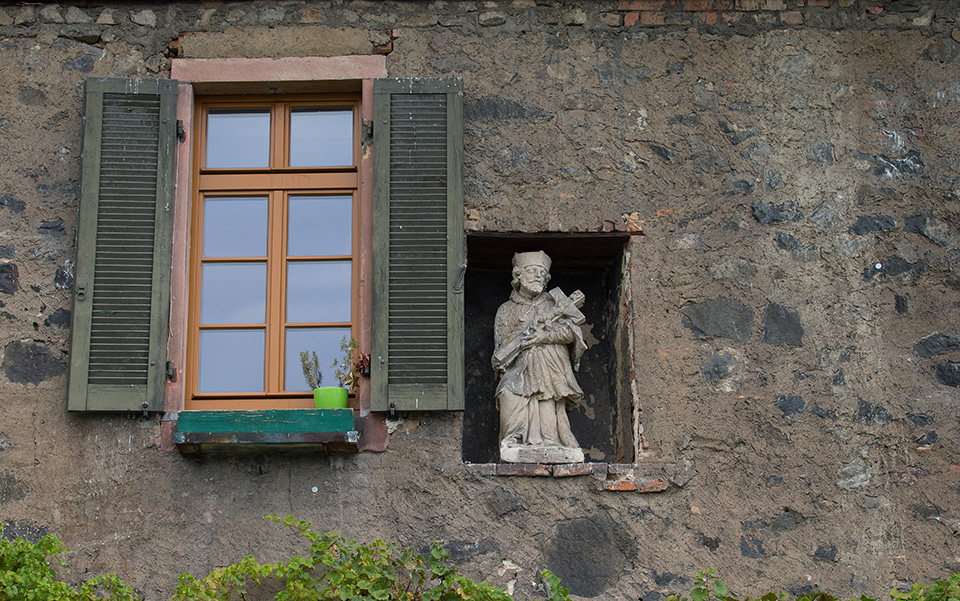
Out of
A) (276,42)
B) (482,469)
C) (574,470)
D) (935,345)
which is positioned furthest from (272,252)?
(935,345)

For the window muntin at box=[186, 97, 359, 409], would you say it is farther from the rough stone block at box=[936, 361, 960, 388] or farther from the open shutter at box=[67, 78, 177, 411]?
the rough stone block at box=[936, 361, 960, 388]

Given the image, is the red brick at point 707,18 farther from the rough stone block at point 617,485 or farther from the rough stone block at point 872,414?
the rough stone block at point 617,485

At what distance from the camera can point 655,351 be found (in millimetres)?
5996

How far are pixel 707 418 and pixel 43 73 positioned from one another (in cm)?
355

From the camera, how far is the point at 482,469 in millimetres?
5766

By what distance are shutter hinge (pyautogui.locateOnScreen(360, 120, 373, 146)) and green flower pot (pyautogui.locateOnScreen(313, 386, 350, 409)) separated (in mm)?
1216

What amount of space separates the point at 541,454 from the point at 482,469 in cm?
27

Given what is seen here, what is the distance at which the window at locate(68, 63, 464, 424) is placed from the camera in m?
5.89

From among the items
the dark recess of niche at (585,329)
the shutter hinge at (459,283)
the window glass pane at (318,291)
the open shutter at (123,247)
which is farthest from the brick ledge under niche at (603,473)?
the open shutter at (123,247)

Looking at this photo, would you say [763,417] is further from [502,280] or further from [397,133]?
[397,133]

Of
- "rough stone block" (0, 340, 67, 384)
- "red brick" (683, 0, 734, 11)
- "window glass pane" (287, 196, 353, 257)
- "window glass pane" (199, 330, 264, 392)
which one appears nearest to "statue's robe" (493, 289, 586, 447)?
"window glass pane" (287, 196, 353, 257)

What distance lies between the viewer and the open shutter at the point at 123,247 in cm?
582

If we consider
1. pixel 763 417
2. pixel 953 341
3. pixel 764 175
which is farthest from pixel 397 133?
pixel 953 341

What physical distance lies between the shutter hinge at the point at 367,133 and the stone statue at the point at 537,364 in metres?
0.89
